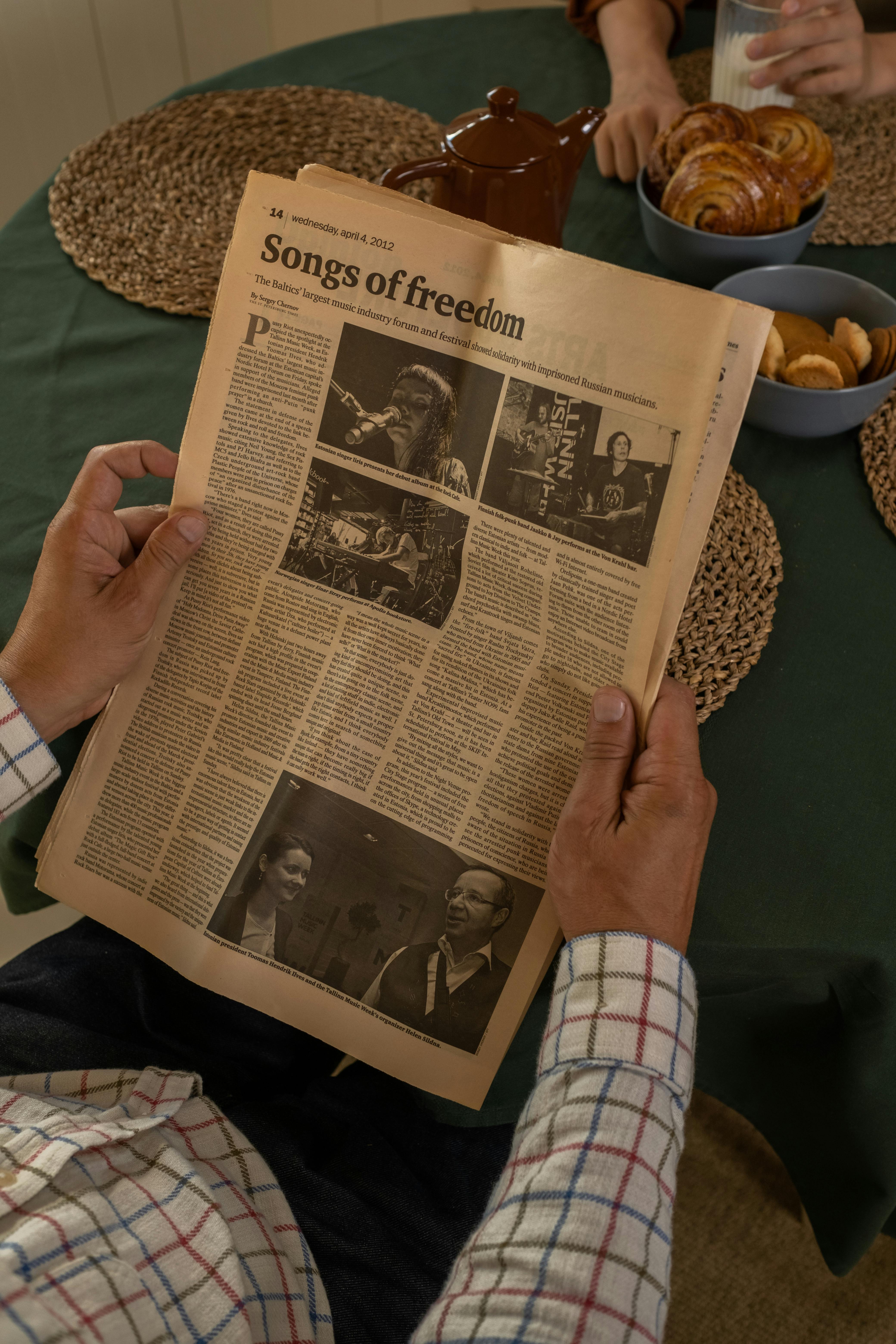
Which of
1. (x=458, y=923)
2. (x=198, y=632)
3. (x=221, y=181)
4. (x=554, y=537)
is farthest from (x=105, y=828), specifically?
(x=221, y=181)

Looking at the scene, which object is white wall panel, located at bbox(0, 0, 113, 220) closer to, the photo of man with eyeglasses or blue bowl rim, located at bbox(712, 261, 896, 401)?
blue bowl rim, located at bbox(712, 261, 896, 401)

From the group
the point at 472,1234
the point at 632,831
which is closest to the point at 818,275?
the point at 632,831

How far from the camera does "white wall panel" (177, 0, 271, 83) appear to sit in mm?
1642

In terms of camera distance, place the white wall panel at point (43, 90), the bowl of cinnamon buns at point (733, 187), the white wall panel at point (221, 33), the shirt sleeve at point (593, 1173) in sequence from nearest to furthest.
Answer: the shirt sleeve at point (593, 1173), the bowl of cinnamon buns at point (733, 187), the white wall panel at point (43, 90), the white wall panel at point (221, 33)

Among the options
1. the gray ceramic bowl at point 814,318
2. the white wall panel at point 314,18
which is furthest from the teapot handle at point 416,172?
the white wall panel at point 314,18

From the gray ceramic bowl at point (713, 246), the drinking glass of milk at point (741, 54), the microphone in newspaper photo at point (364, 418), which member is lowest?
the microphone in newspaper photo at point (364, 418)

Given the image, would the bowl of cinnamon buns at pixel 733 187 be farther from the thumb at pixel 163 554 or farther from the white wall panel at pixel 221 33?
the white wall panel at pixel 221 33

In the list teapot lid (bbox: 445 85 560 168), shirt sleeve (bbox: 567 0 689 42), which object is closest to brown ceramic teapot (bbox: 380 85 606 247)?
teapot lid (bbox: 445 85 560 168)

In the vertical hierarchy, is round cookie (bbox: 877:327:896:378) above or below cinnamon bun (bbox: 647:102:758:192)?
below

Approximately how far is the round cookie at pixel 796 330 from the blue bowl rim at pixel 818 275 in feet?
0.10

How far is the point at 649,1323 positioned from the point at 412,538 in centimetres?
44

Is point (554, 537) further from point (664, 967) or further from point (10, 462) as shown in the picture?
point (10, 462)

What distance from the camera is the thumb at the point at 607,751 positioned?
19.8 inches

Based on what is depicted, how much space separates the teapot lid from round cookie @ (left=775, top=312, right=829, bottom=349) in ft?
0.76
